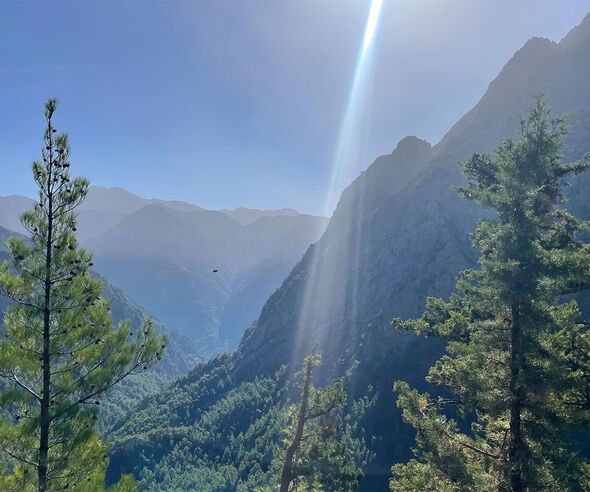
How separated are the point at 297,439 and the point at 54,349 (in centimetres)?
1392

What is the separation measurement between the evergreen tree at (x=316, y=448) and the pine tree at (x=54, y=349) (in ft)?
37.4

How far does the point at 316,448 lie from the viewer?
21.9 m

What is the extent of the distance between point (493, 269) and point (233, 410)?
19412cm

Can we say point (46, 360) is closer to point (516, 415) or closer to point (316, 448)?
point (316, 448)

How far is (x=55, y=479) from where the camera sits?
12117mm

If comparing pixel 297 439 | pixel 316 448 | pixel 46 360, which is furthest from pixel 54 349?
pixel 316 448

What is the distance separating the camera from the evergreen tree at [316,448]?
69.7ft

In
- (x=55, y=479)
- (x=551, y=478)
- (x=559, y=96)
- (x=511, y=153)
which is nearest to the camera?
(x=55, y=479)

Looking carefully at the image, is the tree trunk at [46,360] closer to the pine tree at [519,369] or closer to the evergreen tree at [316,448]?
the evergreen tree at [316,448]

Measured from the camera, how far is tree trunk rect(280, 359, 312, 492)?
21.1 meters

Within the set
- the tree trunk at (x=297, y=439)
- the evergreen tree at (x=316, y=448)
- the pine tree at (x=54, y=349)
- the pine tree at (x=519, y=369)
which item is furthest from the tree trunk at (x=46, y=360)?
the pine tree at (x=519, y=369)

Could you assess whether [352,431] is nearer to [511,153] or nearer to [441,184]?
[441,184]

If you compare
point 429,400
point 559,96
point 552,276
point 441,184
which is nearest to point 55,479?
point 429,400

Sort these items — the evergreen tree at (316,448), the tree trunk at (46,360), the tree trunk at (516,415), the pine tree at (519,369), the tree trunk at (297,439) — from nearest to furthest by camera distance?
the tree trunk at (46,360)
the tree trunk at (516,415)
the pine tree at (519,369)
the tree trunk at (297,439)
the evergreen tree at (316,448)
